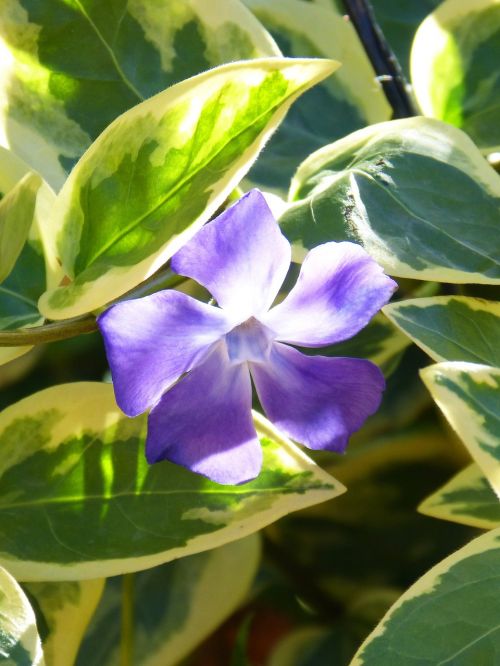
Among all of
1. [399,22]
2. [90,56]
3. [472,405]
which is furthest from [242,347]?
[399,22]

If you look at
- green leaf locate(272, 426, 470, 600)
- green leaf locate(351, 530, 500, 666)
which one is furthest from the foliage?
green leaf locate(272, 426, 470, 600)

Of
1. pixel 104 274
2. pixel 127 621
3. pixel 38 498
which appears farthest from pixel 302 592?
pixel 104 274

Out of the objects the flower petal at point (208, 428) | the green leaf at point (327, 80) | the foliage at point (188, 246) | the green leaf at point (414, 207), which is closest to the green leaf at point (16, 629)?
the foliage at point (188, 246)

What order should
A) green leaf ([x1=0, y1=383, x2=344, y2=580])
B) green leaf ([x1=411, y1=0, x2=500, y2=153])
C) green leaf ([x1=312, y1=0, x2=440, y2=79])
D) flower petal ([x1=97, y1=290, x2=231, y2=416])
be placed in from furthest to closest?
green leaf ([x1=312, y1=0, x2=440, y2=79]) < green leaf ([x1=411, y1=0, x2=500, y2=153]) < green leaf ([x1=0, y1=383, x2=344, y2=580]) < flower petal ([x1=97, y1=290, x2=231, y2=416])

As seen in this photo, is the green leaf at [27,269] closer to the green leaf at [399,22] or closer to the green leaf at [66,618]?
the green leaf at [66,618]

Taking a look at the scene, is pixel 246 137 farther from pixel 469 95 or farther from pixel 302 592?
pixel 302 592

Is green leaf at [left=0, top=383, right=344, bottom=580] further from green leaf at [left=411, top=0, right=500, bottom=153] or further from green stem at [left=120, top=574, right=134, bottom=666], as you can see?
green leaf at [left=411, top=0, right=500, bottom=153]

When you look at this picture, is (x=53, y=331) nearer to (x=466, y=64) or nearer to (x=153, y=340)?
(x=153, y=340)
